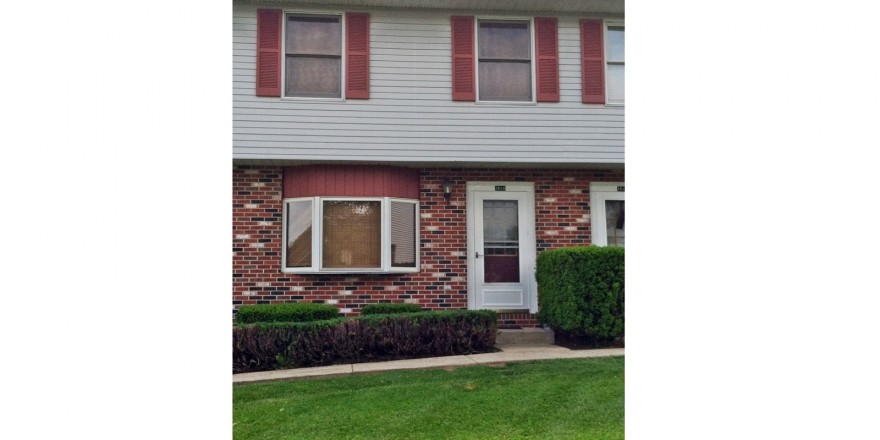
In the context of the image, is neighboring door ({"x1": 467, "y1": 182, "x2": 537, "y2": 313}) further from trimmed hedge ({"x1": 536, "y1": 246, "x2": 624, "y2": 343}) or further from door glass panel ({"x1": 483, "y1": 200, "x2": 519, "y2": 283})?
trimmed hedge ({"x1": 536, "y1": 246, "x2": 624, "y2": 343})

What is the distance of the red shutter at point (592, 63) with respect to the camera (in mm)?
8891

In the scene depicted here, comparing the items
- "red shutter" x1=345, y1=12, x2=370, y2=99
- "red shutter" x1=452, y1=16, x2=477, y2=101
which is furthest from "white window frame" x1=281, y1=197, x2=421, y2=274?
"red shutter" x1=452, y1=16, x2=477, y2=101

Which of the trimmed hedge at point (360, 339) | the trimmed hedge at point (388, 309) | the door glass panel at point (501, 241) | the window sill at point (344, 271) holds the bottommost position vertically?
the trimmed hedge at point (360, 339)

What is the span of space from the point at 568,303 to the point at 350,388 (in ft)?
10.3

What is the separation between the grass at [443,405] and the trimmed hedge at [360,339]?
92cm

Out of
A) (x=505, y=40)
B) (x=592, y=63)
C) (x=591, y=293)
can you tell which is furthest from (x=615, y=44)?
(x=591, y=293)

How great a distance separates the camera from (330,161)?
8.41 metres

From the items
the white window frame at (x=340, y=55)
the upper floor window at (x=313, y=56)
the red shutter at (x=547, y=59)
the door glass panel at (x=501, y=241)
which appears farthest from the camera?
the door glass panel at (x=501, y=241)

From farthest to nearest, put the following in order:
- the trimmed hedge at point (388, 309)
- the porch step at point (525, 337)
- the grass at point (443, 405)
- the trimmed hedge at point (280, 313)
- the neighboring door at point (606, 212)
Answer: the neighboring door at point (606, 212) < the porch step at point (525, 337) < the trimmed hedge at point (388, 309) < the trimmed hedge at point (280, 313) < the grass at point (443, 405)

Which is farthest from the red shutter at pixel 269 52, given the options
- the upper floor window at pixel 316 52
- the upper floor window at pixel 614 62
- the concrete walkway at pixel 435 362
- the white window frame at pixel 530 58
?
the upper floor window at pixel 614 62

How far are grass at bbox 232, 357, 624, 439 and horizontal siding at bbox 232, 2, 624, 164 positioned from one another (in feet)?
11.6

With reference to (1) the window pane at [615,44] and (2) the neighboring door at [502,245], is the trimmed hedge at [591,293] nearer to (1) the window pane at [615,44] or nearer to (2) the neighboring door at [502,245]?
(2) the neighboring door at [502,245]

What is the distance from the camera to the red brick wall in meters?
8.49
